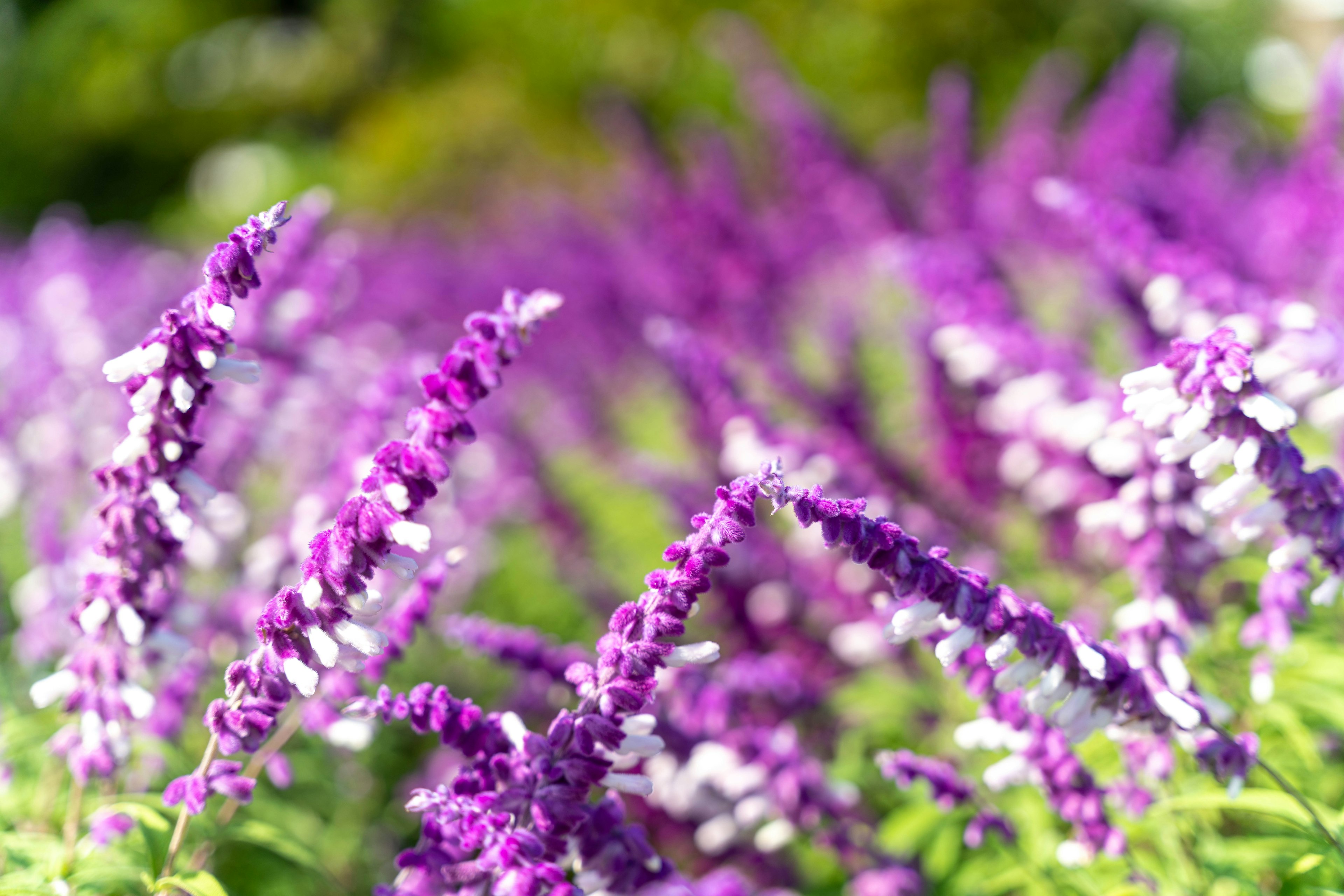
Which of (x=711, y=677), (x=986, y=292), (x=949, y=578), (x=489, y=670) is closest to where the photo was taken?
(x=949, y=578)

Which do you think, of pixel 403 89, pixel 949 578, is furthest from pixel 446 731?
pixel 403 89

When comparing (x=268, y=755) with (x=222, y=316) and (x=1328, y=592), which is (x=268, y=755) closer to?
(x=222, y=316)

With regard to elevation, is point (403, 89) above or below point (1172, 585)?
above

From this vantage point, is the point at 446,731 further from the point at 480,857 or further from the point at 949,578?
the point at 949,578

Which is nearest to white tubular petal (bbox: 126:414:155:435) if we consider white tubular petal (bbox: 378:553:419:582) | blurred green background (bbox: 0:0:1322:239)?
white tubular petal (bbox: 378:553:419:582)

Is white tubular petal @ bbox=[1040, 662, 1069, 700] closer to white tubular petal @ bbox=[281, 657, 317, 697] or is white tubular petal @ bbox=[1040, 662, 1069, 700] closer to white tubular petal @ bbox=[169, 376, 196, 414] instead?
white tubular petal @ bbox=[281, 657, 317, 697]

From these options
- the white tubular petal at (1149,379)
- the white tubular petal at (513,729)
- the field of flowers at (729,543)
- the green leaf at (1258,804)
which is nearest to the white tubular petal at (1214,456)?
the field of flowers at (729,543)
